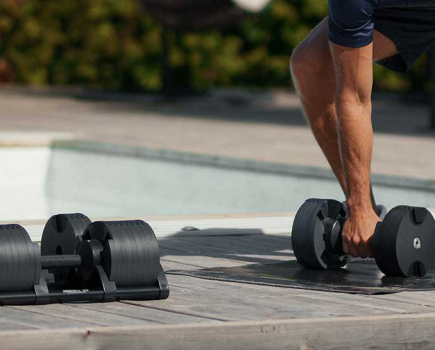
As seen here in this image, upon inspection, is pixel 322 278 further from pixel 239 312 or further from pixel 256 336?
pixel 256 336

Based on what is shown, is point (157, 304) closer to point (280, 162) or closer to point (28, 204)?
point (280, 162)

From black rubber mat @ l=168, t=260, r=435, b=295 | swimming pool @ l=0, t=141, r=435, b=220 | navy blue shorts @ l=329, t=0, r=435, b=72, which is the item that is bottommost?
black rubber mat @ l=168, t=260, r=435, b=295

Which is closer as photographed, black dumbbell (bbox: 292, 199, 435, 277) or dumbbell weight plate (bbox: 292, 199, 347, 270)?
black dumbbell (bbox: 292, 199, 435, 277)

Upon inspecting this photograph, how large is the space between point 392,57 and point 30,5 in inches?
428

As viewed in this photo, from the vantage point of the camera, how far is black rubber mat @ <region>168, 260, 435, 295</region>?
3432mm

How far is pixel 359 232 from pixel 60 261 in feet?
3.22

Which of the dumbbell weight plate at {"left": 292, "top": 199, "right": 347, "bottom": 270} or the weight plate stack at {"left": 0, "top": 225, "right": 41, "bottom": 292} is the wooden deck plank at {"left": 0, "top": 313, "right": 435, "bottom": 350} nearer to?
the weight plate stack at {"left": 0, "top": 225, "right": 41, "bottom": 292}

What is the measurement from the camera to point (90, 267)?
3205mm

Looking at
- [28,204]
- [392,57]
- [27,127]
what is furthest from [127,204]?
[392,57]

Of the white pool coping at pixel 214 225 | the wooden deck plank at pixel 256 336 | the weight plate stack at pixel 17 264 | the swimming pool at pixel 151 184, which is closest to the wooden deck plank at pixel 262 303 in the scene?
the wooden deck plank at pixel 256 336

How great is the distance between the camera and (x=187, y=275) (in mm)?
3646

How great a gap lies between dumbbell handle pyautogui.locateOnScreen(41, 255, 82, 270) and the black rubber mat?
0.53 meters

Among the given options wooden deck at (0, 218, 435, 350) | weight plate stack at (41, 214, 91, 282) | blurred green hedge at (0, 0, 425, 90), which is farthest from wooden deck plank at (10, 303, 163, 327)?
blurred green hedge at (0, 0, 425, 90)

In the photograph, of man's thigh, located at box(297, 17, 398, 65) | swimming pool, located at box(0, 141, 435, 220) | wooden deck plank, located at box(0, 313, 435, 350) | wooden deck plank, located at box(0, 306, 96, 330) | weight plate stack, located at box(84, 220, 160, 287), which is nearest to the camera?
wooden deck plank, located at box(0, 313, 435, 350)
